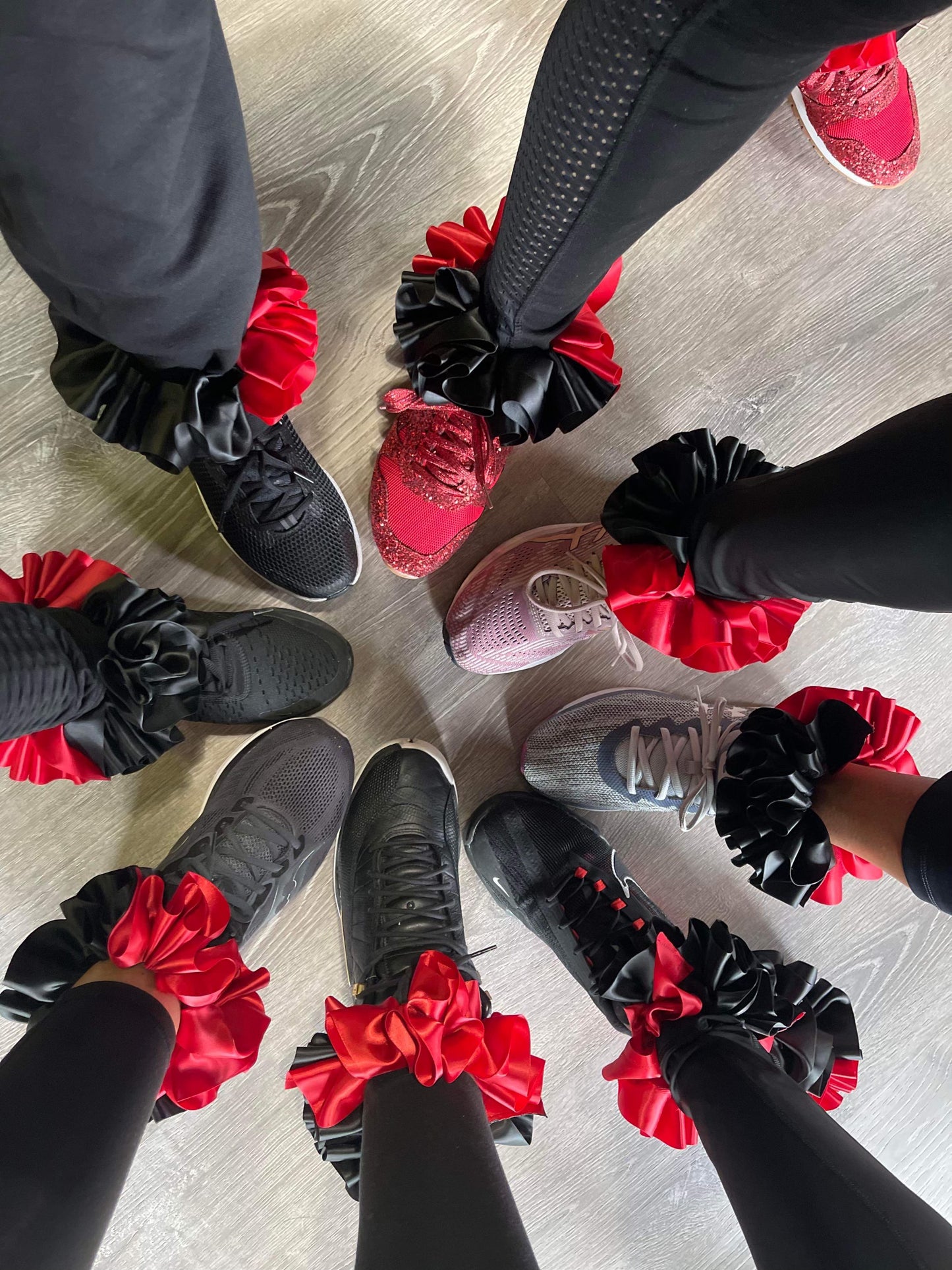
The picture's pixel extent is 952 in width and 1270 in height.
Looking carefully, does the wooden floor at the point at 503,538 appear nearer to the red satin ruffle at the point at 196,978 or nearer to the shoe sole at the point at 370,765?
the shoe sole at the point at 370,765

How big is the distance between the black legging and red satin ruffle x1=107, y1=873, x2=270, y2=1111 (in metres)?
0.03

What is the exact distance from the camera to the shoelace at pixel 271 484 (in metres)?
0.73

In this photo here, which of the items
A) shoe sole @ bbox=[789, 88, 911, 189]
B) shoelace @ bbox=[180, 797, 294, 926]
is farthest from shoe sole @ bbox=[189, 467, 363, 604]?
shoe sole @ bbox=[789, 88, 911, 189]

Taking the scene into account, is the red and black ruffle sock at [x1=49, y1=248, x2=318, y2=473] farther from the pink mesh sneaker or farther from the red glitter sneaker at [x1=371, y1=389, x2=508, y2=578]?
the pink mesh sneaker

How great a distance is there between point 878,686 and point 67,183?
962 mm

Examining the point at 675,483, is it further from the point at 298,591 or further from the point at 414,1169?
the point at 414,1169

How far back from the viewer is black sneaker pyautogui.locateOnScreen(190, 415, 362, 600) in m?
0.74

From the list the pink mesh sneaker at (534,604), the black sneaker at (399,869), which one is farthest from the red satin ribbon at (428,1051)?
the pink mesh sneaker at (534,604)

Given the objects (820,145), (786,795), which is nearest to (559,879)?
(786,795)

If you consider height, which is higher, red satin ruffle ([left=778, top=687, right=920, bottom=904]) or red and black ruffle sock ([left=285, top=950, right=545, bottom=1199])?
red satin ruffle ([left=778, top=687, right=920, bottom=904])

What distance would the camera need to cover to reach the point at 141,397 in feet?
1.85

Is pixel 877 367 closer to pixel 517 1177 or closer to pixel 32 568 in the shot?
pixel 32 568

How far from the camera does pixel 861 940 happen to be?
914 millimetres

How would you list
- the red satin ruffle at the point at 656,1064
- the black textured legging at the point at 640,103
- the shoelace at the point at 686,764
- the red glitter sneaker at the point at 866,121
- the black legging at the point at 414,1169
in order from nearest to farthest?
the black textured legging at the point at 640,103 → the black legging at the point at 414,1169 → the red satin ruffle at the point at 656,1064 → the shoelace at the point at 686,764 → the red glitter sneaker at the point at 866,121
